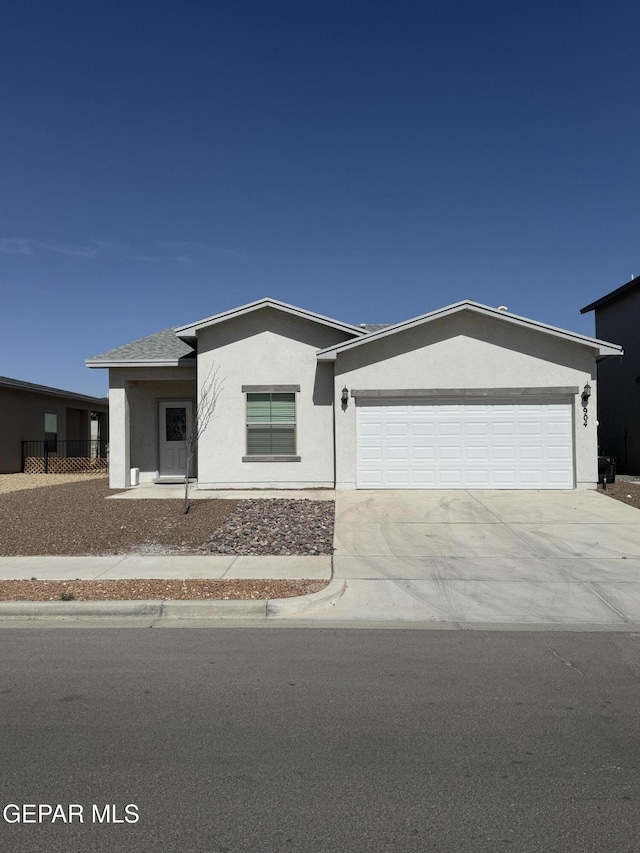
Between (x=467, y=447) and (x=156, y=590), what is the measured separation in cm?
1018

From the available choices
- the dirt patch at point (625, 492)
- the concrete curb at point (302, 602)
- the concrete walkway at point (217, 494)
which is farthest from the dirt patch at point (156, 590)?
the dirt patch at point (625, 492)

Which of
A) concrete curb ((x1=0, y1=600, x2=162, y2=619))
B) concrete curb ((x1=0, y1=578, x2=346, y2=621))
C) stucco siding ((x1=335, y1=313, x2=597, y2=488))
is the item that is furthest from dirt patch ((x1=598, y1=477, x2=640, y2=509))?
concrete curb ((x1=0, y1=600, x2=162, y2=619))

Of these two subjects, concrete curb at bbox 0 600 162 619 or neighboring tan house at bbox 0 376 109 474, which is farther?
neighboring tan house at bbox 0 376 109 474

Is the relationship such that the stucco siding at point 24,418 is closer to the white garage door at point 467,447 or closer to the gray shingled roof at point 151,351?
the gray shingled roof at point 151,351

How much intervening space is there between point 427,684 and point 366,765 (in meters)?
1.45

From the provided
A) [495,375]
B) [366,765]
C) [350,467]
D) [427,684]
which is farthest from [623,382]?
[366,765]

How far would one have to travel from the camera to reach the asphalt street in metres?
3.35

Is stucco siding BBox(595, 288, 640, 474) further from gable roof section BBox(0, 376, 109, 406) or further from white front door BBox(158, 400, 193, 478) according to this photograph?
gable roof section BBox(0, 376, 109, 406)

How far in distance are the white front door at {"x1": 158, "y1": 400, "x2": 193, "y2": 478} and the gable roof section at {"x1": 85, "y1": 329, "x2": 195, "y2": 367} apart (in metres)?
1.53

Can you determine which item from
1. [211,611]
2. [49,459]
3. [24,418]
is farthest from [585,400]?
[24,418]

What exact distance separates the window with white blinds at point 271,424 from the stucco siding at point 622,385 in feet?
39.2

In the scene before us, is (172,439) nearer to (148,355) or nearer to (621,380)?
(148,355)

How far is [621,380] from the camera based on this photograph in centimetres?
2311

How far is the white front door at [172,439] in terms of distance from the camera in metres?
19.2
